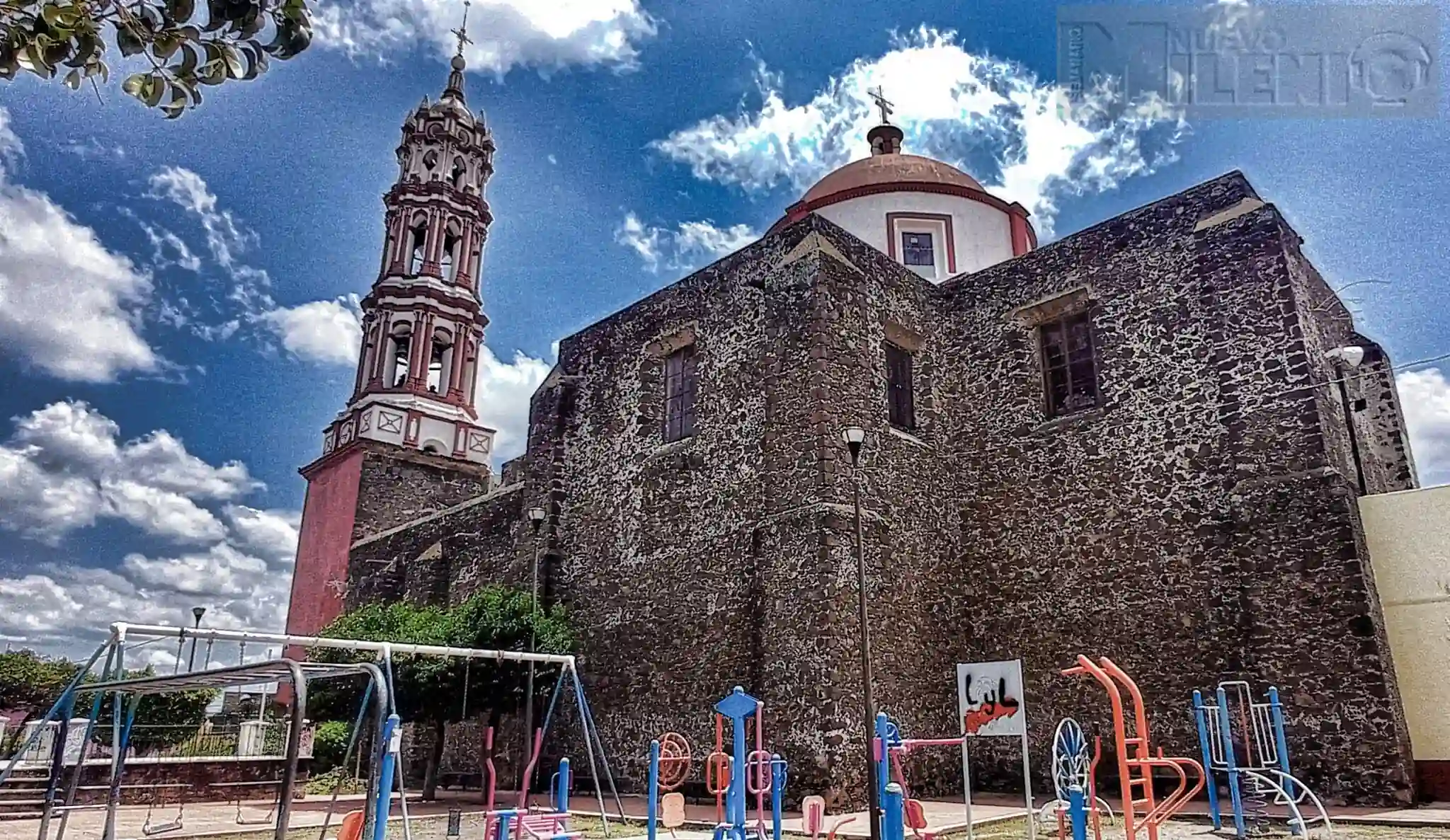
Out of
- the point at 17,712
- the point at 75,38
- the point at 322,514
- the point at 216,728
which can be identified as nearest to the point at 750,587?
the point at 75,38

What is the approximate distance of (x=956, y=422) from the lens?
14.9 metres

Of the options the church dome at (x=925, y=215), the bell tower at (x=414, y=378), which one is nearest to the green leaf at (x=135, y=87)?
the church dome at (x=925, y=215)

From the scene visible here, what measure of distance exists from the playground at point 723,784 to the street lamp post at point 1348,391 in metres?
3.40

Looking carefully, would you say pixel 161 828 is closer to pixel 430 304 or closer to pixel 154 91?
pixel 154 91

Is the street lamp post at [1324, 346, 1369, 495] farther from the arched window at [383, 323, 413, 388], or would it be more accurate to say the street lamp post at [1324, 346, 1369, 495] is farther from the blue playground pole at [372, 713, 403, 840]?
the arched window at [383, 323, 413, 388]

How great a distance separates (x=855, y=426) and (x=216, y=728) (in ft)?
50.1

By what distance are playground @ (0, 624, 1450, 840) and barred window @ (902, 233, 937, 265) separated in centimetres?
935

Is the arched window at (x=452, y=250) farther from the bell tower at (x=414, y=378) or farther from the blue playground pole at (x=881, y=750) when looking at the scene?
the blue playground pole at (x=881, y=750)

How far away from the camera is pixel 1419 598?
34.6ft

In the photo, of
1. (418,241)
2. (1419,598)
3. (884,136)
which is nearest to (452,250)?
(418,241)

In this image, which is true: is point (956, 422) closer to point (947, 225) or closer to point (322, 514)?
point (947, 225)

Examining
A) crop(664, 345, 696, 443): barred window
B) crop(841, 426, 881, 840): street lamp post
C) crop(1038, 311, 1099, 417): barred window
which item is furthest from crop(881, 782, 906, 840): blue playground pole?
crop(664, 345, 696, 443): barred window

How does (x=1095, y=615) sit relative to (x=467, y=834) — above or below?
above

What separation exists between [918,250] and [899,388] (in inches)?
225
